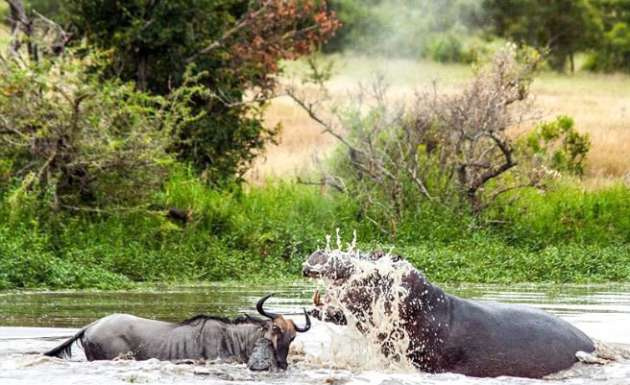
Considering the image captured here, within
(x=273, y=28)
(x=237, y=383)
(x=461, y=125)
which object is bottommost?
(x=237, y=383)

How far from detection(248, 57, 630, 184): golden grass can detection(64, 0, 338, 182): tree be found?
30.7 inches

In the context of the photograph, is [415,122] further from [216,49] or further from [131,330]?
[131,330]

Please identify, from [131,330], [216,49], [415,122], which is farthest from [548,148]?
[131,330]

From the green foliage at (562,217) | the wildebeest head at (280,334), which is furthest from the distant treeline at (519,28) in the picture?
the wildebeest head at (280,334)

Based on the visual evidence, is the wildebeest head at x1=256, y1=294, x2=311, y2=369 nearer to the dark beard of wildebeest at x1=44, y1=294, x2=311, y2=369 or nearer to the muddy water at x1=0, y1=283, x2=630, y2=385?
the dark beard of wildebeest at x1=44, y1=294, x2=311, y2=369

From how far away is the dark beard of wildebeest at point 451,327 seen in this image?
996 centimetres

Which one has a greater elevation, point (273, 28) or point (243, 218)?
point (273, 28)

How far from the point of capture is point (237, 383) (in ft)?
32.2

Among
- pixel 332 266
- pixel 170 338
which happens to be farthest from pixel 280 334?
pixel 170 338

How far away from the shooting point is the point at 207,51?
19922 mm

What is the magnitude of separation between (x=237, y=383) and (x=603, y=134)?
23506 millimetres

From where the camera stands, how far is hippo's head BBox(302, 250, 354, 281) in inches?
390

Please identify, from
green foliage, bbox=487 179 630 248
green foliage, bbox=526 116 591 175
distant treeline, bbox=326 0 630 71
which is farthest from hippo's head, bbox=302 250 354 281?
distant treeline, bbox=326 0 630 71

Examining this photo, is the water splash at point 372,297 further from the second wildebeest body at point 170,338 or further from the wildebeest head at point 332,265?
the second wildebeest body at point 170,338
